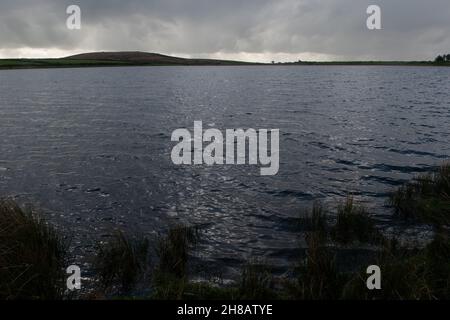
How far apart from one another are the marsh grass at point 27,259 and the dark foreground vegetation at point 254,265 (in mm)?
22

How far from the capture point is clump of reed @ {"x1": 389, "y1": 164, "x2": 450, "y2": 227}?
1538cm

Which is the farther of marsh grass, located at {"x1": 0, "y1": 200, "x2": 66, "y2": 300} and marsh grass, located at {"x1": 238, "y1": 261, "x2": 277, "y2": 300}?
marsh grass, located at {"x1": 238, "y1": 261, "x2": 277, "y2": 300}

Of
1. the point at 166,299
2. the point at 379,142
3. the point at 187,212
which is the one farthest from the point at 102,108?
the point at 166,299

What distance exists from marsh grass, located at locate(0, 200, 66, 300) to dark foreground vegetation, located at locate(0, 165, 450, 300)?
0.9 inches

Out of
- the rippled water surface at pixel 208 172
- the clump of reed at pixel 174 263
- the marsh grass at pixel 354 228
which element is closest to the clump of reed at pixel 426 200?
the rippled water surface at pixel 208 172

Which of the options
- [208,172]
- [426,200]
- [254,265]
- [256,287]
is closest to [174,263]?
[254,265]

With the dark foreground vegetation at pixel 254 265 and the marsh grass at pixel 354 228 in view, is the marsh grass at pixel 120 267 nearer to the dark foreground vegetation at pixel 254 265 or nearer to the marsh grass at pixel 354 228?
the dark foreground vegetation at pixel 254 265

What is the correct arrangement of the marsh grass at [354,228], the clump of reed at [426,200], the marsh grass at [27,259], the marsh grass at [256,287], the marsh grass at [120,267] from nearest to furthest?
the marsh grass at [27,259] < the marsh grass at [256,287] < the marsh grass at [120,267] < the marsh grass at [354,228] < the clump of reed at [426,200]

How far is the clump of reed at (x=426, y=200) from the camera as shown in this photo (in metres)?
15.4

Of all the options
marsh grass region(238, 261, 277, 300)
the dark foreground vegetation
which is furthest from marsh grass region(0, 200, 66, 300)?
marsh grass region(238, 261, 277, 300)

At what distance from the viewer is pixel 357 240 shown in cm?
1395

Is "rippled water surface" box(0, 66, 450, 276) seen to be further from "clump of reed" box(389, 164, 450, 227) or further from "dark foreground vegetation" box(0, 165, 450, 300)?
"dark foreground vegetation" box(0, 165, 450, 300)

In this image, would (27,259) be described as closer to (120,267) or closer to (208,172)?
(120,267)
